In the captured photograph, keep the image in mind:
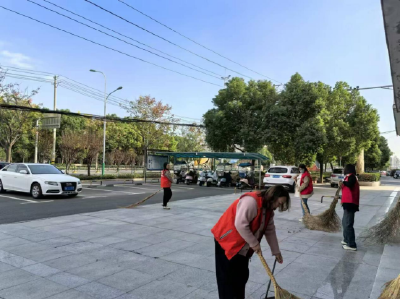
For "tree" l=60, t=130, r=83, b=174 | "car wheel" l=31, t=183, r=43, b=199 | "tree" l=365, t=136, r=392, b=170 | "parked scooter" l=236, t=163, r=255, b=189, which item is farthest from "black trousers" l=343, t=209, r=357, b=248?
"tree" l=365, t=136, r=392, b=170

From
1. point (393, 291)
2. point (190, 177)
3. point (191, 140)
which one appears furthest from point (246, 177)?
point (191, 140)

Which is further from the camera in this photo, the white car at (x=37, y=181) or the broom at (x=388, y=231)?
the white car at (x=37, y=181)

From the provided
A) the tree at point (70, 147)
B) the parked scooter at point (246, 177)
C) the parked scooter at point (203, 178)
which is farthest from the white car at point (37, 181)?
the parked scooter at point (246, 177)

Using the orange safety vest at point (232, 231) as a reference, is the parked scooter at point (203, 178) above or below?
below

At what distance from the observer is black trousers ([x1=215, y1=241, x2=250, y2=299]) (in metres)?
2.69

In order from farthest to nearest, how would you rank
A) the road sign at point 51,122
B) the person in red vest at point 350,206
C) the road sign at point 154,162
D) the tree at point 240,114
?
the road sign at point 51,122 → the tree at point 240,114 → the road sign at point 154,162 → the person in red vest at point 350,206

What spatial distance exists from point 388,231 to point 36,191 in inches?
448

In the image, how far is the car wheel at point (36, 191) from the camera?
11.7 m

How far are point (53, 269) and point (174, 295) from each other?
1.90 meters

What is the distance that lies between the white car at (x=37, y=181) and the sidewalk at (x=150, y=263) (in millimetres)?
4599

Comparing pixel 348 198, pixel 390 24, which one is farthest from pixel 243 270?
pixel 348 198

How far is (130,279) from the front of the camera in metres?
4.02

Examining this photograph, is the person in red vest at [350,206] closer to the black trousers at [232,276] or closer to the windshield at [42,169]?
the black trousers at [232,276]

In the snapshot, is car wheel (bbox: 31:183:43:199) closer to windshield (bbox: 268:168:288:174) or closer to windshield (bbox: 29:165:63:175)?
windshield (bbox: 29:165:63:175)
